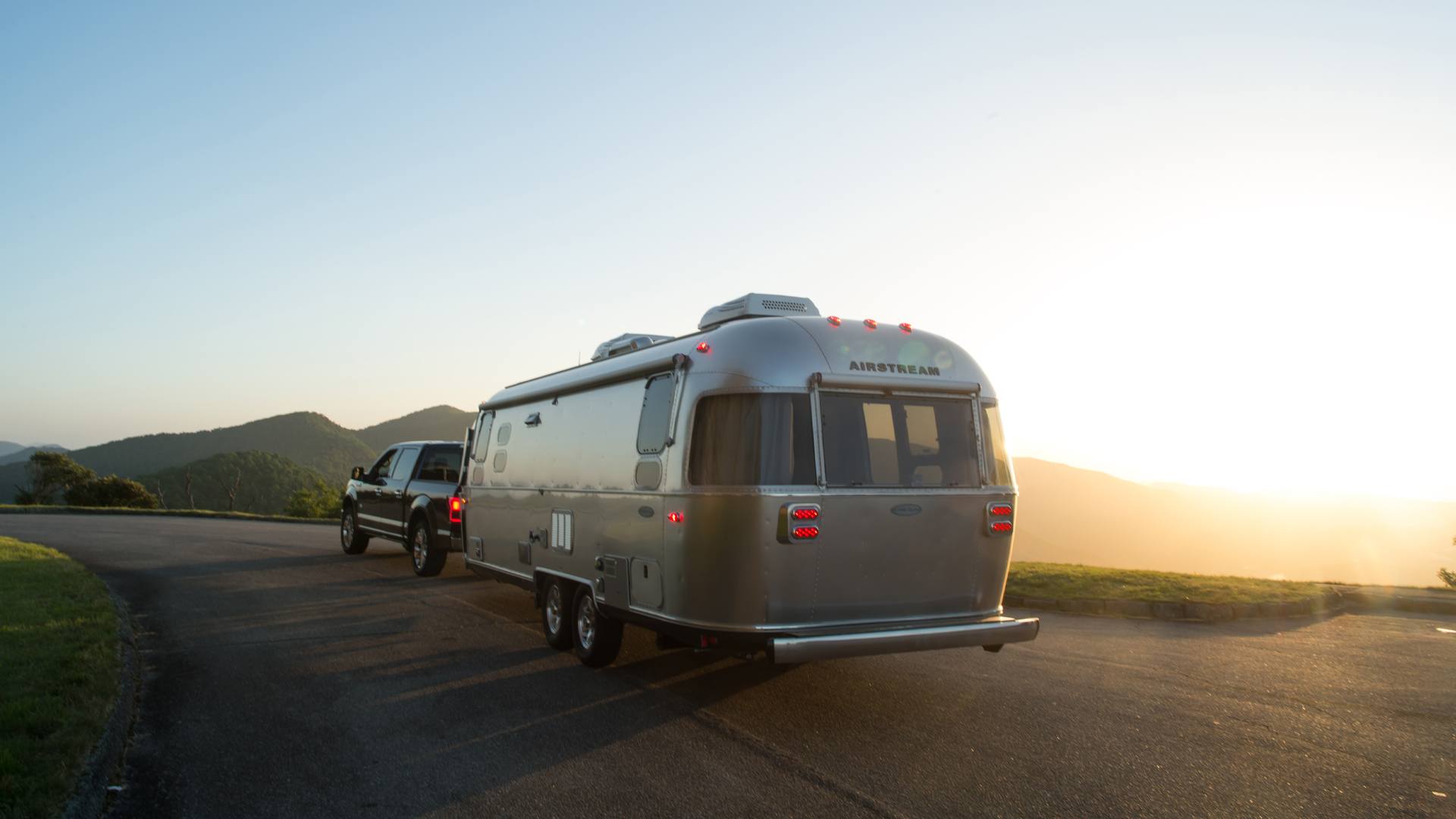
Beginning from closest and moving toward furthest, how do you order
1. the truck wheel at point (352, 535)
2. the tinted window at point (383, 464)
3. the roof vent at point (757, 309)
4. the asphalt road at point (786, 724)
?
1. the asphalt road at point (786, 724)
2. the roof vent at point (757, 309)
3. the tinted window at point (383, 464)
4. the truck wheel at point (352, 535)

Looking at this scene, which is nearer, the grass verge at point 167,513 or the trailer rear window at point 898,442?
the trailer rear window at point 898,442

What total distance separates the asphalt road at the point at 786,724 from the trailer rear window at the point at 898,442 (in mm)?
1665

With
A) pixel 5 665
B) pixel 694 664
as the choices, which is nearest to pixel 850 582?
pixel 694 664

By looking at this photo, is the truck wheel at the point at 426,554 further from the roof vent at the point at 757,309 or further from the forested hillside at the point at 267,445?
the forested hillside at the point at 267,445

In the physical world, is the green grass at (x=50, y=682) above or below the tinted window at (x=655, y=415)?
below

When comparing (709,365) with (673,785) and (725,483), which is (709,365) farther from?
(673,785)

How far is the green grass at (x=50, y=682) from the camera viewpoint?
200 inches

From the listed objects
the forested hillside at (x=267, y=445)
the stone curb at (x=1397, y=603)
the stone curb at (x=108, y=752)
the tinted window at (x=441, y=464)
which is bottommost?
the stone curb at (x=108, y=752)

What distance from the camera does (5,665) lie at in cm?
752

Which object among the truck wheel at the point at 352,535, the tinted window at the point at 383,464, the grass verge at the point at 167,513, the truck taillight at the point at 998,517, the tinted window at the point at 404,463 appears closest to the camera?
the truck taillight at the point at 998,517

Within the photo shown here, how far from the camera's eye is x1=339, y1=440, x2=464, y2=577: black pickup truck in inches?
587

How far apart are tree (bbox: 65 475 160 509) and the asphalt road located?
5171cm

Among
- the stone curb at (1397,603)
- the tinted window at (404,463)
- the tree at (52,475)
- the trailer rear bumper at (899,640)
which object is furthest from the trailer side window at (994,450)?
the tree at (52,475)

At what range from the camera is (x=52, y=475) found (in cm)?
6294
